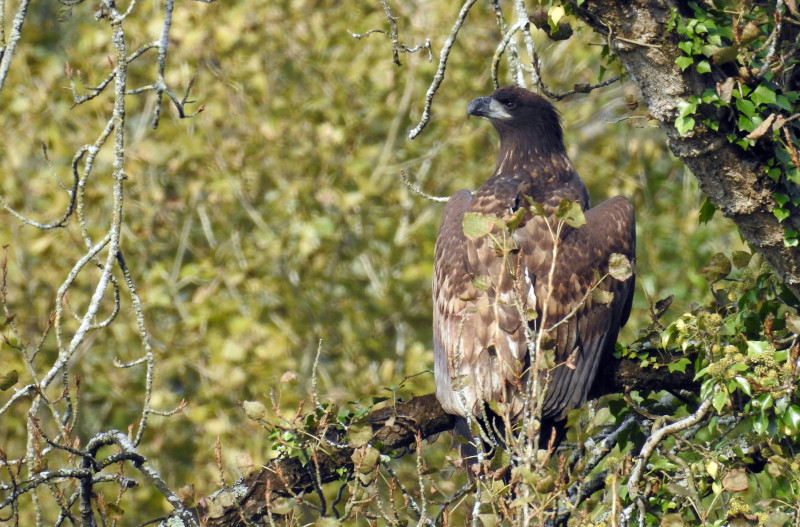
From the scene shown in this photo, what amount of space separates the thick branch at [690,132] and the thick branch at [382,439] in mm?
780

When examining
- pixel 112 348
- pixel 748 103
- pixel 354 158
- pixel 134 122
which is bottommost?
pixel 112 348

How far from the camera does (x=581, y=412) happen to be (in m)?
7.04

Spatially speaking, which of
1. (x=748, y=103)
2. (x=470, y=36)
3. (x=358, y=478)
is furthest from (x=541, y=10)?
(x=470, y=36)

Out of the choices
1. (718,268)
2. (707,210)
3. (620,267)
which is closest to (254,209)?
(707,210)

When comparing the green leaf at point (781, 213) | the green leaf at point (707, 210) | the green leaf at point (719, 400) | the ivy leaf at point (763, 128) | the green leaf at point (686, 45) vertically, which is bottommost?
the green leaf at point (719, 400)

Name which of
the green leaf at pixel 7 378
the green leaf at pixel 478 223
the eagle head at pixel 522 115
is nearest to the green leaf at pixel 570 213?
the green leaf at pixel 478 223

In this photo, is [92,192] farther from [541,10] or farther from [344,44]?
[541,10]

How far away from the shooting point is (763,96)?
167 inches

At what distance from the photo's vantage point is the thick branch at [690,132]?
4.19 m

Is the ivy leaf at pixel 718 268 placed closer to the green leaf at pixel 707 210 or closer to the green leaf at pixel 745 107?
the green leaf at pixel 707 210

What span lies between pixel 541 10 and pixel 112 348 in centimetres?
747

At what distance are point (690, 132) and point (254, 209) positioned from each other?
740 centimetres

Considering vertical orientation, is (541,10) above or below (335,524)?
above

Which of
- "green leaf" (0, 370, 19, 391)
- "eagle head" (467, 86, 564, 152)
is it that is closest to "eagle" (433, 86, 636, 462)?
"eagle head" (467, 86, 564, 152)
